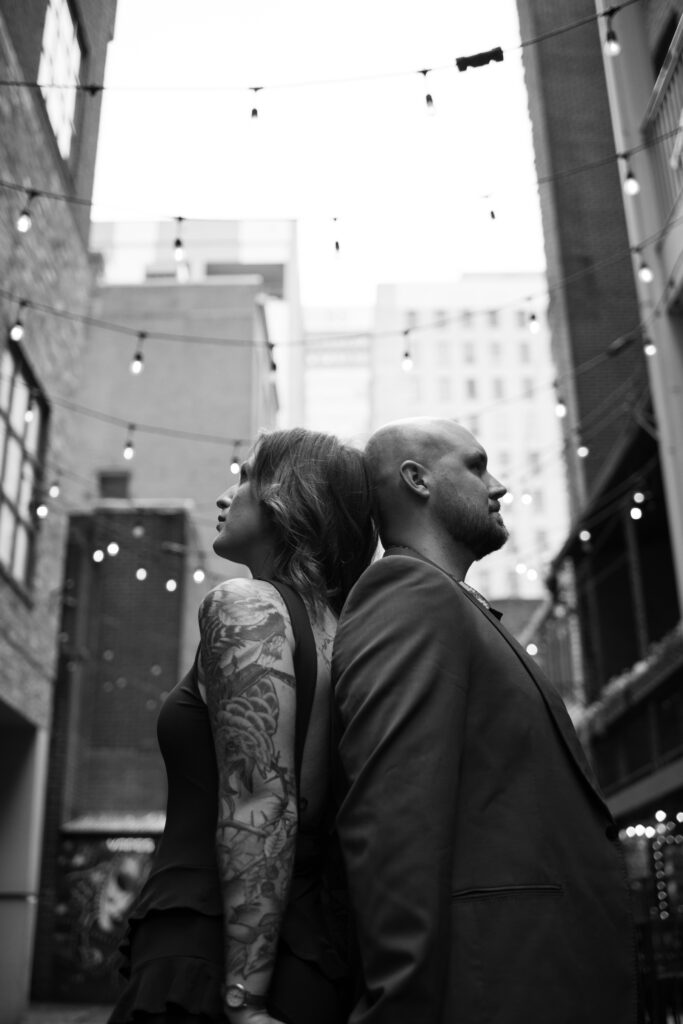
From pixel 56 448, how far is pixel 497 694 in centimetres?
1069

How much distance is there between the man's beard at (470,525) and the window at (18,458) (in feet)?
27.2

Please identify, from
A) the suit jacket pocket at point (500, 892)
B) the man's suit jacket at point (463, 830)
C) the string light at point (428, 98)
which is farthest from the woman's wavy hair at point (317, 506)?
the string light at point (428, 98)

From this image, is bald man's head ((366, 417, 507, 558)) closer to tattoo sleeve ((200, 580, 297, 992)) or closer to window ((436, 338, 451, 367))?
tattoo sleeve ((200, 580, 297, 992))

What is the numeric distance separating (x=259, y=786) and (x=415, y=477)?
0.68 metres

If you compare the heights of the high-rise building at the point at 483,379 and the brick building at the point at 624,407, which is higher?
the high-rise building at the point at 483,379

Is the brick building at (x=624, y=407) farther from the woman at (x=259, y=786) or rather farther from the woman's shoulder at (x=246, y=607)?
the woman's shoulder at (x=246, y=607)

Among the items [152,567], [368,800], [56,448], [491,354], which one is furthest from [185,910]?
[491,354]

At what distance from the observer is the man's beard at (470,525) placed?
2.05 m

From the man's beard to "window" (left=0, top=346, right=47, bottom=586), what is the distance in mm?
8283

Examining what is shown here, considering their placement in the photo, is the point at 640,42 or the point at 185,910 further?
the point at 640,42

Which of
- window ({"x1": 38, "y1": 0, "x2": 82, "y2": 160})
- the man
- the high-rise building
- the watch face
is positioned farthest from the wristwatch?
the high-rise building

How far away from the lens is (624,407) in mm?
13898

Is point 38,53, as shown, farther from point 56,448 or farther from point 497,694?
point 497,694

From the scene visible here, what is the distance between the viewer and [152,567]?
20500mm
